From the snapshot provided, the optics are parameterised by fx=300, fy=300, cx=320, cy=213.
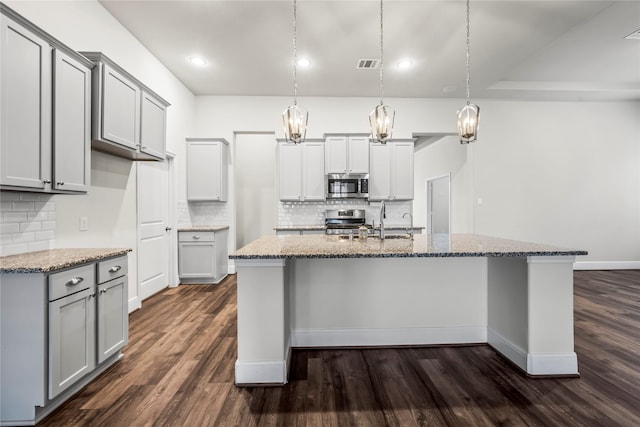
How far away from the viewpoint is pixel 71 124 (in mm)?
2225

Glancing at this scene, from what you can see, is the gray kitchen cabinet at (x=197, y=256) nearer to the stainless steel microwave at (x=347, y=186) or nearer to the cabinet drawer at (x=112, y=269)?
the stainless steel microwave at (x=347, y=186)

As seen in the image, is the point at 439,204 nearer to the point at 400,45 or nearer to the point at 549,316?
the point at 400,45

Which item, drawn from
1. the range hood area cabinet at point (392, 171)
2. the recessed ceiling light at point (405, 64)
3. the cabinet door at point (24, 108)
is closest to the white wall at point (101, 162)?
the cabinet door at point (24, 108)

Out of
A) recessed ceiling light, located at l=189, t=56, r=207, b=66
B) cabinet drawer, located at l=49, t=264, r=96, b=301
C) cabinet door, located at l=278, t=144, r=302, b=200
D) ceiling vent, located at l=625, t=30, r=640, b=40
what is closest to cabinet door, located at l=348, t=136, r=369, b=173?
cabinet door, located at l=278, t=144, r=302, b=200

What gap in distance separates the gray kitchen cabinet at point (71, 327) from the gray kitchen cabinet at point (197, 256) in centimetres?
271

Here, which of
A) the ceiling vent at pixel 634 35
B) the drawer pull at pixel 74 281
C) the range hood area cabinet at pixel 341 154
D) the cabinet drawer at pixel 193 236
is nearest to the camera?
the drawer pull at pixel 74 281

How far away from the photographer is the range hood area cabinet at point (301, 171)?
205 inches

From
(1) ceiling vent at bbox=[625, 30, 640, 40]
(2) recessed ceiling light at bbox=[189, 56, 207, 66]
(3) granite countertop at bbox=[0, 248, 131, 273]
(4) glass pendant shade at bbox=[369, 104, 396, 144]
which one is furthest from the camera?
(2) recessed ceiling light at bbox=[189, 56, 207, 66]

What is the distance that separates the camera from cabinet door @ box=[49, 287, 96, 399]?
5.77ft

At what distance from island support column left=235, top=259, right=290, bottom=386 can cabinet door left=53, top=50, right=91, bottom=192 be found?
1443mm

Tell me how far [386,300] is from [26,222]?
113 inches

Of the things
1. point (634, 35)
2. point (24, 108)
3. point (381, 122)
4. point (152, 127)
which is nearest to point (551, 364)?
point (381, 122)

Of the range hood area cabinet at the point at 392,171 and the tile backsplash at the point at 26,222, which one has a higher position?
the range hood area cabinet at the point at 392,171

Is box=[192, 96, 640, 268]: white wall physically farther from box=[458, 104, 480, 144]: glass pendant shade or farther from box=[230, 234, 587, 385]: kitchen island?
box=[230, 234, 587, 385]: kitchen island
